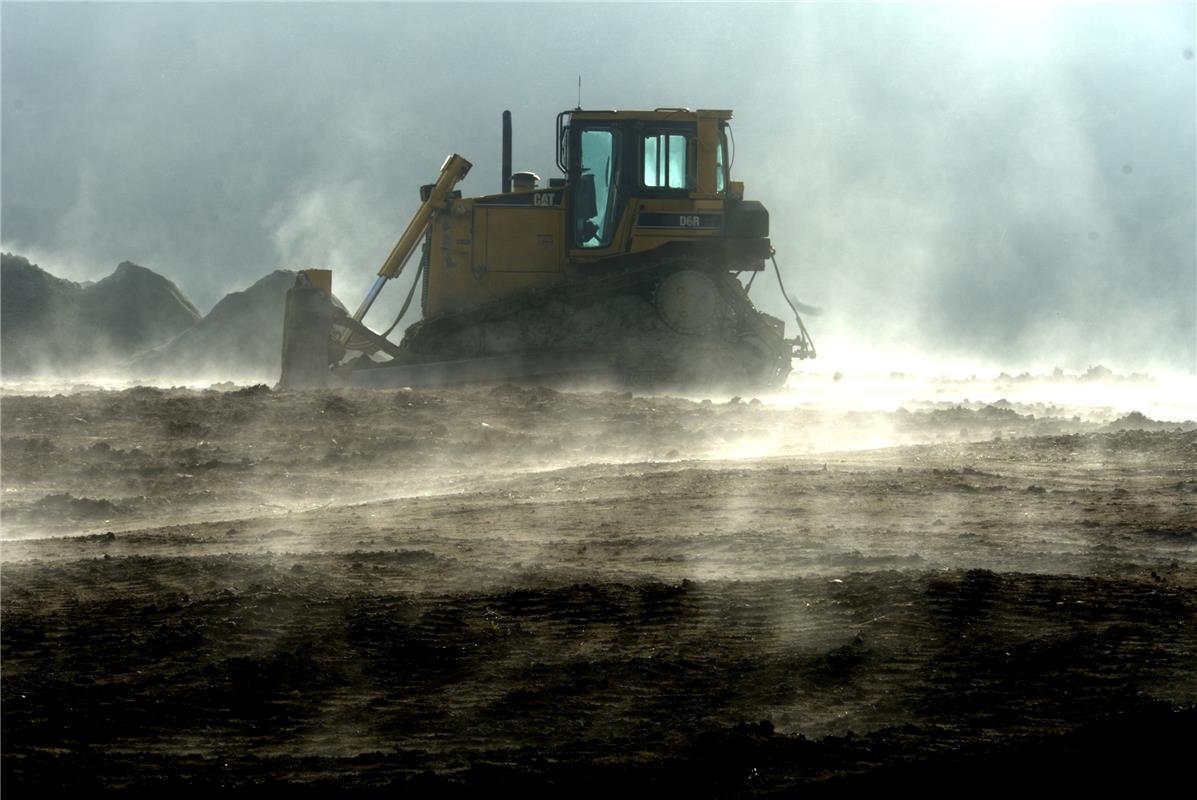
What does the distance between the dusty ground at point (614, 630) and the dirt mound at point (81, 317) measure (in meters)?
19.6

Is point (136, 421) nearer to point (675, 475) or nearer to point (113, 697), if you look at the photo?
point (675, 475)

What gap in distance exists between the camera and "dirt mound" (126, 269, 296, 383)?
30672 mm

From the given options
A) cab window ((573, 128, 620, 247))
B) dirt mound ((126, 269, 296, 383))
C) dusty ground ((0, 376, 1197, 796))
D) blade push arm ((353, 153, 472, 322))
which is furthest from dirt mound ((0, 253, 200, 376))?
dusty ground ((0, 376, 1197, 796))

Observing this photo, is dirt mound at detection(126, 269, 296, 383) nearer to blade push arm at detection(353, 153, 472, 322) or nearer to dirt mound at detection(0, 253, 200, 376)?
dirt mound at detection(0, 253, 200, 376)

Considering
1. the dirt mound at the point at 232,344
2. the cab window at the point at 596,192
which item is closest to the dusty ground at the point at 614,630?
the cab window at the point at 596,192

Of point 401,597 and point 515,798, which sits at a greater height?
point 401,597

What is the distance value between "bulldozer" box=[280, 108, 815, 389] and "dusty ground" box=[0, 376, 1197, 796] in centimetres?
953

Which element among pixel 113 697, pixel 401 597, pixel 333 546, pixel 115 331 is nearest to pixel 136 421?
pixel 333 546

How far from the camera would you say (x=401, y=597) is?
8172mm

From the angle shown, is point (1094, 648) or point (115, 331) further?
point (115, 331)

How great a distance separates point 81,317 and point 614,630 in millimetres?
28580

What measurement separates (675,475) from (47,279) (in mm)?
24279

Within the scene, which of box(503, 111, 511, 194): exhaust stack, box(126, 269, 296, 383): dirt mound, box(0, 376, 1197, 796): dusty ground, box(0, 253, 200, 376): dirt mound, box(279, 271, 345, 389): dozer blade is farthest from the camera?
box(0, 253, 200, 376): dirt mound

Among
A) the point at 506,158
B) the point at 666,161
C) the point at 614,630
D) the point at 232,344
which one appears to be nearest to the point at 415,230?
the point at 506,158
